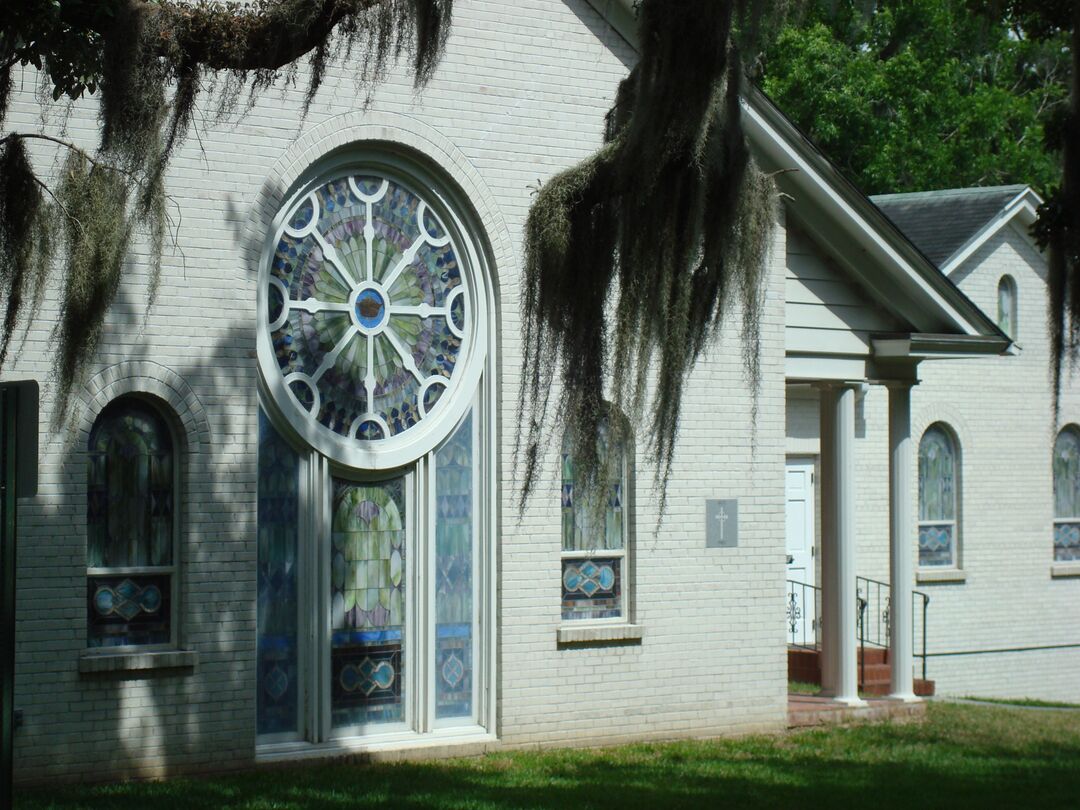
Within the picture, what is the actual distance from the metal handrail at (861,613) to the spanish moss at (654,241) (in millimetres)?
10624

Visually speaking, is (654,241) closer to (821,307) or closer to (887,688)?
(821,307)

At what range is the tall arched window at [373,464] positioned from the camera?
42.3ft

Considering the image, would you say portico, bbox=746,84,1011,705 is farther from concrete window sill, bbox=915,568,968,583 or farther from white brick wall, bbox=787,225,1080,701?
concrete window sill, bbox=915,568,968,583

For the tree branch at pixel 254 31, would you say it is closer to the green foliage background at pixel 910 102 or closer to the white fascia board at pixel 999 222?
the white fascia board at pixel 999 222

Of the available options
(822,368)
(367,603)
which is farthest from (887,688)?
(367,603)

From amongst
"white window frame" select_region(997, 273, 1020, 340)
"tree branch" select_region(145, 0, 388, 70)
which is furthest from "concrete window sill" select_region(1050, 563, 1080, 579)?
"tree branch" select_region(145, 0, 388, 70)

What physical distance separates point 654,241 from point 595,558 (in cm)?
497

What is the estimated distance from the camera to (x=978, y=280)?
23.0 meters

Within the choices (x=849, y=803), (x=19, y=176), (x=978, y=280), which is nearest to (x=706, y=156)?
(x=19, y=176)

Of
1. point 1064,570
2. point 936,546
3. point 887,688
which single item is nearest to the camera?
point 887,688

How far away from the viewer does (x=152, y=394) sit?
39.7 feet

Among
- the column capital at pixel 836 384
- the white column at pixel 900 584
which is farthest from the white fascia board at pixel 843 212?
the white column at pixel 900 584

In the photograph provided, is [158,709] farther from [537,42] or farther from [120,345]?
[537,42]

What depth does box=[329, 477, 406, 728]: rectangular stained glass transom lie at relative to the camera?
43.1 ft
